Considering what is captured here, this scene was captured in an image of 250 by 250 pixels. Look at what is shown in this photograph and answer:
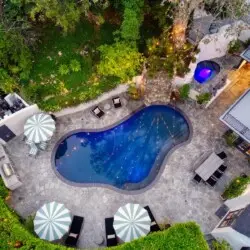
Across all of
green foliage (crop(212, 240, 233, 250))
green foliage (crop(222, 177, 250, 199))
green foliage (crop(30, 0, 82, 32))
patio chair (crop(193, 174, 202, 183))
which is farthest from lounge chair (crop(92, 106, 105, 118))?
green foliage (crop(212, 240, 233, 250))

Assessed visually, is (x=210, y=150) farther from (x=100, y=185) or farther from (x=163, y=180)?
(x=100, y=185)

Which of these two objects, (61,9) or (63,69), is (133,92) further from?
(61,9)

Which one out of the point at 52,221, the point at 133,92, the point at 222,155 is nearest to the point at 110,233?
the point at 52,221

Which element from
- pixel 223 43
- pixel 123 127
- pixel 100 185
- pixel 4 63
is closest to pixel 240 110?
pixel 223 43

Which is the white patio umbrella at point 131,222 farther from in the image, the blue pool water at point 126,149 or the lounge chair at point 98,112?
the lounge chair at point 98,112

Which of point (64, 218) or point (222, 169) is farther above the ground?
point (222, 169)

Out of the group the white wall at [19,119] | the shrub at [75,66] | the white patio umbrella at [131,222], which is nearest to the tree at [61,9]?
the shrub at [75,66]
